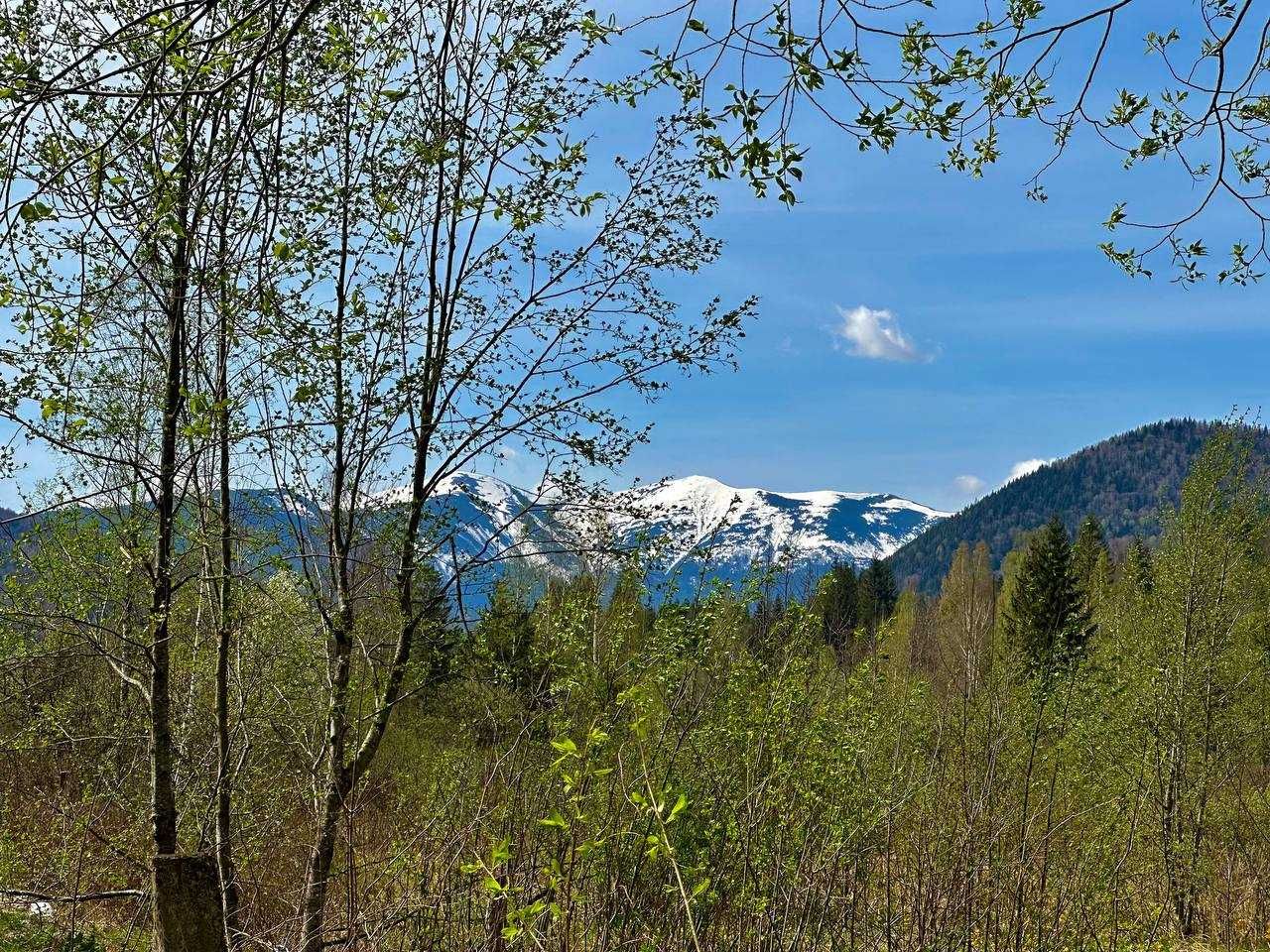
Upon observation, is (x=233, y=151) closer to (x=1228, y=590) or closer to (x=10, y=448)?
(x=10, y=448)

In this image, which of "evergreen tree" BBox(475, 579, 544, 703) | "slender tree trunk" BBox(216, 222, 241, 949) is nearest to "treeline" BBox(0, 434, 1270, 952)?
"evergreen tree" BBox(475, 579, 544, 703)

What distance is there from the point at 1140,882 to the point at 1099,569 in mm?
24797

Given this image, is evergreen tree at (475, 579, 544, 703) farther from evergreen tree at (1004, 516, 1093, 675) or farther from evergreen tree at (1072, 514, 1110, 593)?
evergreen tree at (1072, 514, 1110, 593)

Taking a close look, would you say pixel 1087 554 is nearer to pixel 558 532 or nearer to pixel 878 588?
pixel 878 588

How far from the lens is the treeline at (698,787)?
14.6ft

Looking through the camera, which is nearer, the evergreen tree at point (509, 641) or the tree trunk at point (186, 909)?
the tree trunk at point (186, 909)

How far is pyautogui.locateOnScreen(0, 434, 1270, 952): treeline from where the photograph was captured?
14.6 feet

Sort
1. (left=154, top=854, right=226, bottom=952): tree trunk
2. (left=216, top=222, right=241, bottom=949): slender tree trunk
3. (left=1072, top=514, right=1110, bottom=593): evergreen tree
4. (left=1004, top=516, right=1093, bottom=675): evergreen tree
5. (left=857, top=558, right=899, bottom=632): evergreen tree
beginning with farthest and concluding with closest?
(left=857, top=558, right=899, bottom=632): evergreen tree
(left=1072, top=514, right=1110, bottom=593): evergreen tree
(left=1004, top=516, right=1093, bottom=675): evergreen tree
(left=216, top=222, right=241, bottom=949): slender tree trunk
(left=154, top=854, right=226, bottom=952): tree trunk

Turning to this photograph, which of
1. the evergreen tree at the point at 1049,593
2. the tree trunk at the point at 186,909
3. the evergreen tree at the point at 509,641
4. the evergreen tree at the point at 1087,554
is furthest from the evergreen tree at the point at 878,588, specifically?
the tree trunk at the point at 186,909

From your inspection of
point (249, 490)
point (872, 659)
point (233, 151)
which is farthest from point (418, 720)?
point (233, 151)

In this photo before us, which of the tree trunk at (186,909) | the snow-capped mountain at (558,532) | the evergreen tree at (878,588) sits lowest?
the tree trunk at (186,909)

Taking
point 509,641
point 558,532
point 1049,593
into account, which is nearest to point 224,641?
point 509,641

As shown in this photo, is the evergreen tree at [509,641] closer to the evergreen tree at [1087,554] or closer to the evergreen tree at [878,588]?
the evergreen tree at [1087,554]

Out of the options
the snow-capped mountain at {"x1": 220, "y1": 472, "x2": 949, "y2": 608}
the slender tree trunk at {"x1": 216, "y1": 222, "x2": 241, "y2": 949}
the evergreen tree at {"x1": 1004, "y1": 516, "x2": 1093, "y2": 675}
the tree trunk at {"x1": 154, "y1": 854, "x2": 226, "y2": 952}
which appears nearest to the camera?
the tree trunk at {"x1": 154, "y1": 854, "x2": 226, "y2": 952}
